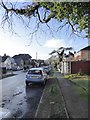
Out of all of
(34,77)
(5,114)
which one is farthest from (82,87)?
(5,114)

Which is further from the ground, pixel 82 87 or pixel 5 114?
pixel 82 87

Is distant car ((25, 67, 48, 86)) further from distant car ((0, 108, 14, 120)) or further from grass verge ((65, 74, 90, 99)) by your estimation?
distant car ((0, 108, 14, 120))

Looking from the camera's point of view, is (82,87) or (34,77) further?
(34,77)

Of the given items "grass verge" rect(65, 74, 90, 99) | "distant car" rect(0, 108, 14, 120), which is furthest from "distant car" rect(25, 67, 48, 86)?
"distant car" rect(0, 108, 14, 120)

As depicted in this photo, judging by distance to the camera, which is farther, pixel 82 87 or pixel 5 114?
pixel 82 87

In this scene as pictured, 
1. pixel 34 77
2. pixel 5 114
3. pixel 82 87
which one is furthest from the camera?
pixel 34 77

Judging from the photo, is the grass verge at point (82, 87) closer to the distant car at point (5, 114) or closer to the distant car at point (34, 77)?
the distant car at point (34, 77)

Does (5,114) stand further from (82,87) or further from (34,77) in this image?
(34,77)

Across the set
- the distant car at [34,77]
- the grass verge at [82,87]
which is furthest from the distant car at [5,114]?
the distant car at [34,77]

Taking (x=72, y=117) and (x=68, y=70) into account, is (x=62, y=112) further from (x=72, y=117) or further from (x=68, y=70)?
(x=68, y=70)

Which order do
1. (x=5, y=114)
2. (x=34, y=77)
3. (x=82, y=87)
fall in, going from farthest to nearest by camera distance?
1. (x=34, y=77)
2. (x=82, y=87)
3. (x=5, y=114)

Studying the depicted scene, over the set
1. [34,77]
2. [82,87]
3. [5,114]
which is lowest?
[5,114]

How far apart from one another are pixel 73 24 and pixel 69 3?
174 inches

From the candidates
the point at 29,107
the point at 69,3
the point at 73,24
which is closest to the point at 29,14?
the point at 73,24
